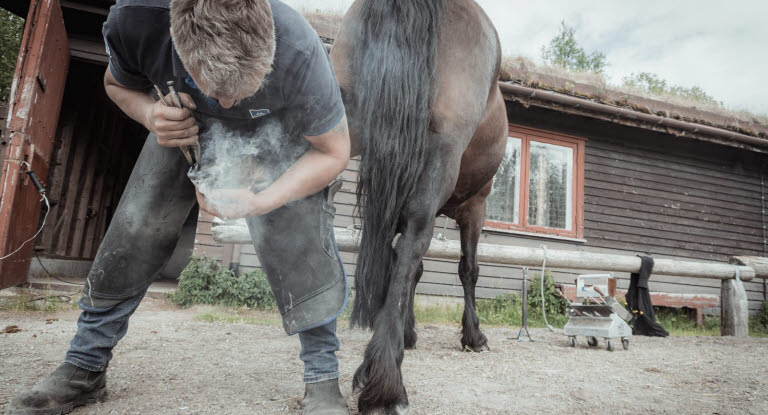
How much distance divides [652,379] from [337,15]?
6.82m

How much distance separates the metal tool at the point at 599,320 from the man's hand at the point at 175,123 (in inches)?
143

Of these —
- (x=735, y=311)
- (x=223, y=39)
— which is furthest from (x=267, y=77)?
(x=735, y=311)

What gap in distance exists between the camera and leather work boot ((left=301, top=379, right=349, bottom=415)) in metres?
1.52

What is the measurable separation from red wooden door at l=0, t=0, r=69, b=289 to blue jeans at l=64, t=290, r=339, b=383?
10.4ft

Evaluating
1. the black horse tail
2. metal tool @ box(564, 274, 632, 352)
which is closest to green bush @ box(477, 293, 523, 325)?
metal tool @ box(564, 274, 632, 352)

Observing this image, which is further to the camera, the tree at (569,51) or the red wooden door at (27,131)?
the tree at (569,51)

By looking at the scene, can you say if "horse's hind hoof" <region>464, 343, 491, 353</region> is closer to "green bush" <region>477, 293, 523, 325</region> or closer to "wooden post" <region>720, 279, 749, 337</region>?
"green bush" <region>477, 293, 523, 325</region>

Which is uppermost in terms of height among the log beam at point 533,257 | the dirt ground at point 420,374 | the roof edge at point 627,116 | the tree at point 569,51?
the tree at point 569,51

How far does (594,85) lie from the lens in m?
7.84

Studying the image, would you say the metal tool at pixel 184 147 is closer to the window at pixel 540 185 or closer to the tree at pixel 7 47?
the window at pixel 540 185

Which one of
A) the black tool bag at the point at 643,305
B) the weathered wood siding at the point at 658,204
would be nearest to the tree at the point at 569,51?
the weathered wood siding at the point at 658,204

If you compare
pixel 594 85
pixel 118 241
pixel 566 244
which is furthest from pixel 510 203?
pixel 118 241

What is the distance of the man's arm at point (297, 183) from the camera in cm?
138

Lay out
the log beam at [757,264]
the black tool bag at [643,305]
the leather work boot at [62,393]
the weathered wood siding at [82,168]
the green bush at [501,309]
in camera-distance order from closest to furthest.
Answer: the leather work boot at [62,393]
the black tool bag at [643,305]
the log beam at [757,264]
the green bush at [501,309]
the weathered wood siding at [82,168]
